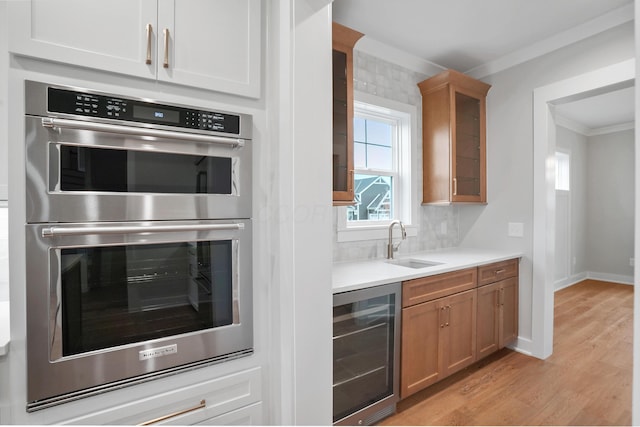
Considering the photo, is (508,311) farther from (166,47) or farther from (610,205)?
(610,205)

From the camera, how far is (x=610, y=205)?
529 centimetres

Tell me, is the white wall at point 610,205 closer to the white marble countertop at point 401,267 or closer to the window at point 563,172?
the window at point 563,172

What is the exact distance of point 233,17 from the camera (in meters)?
1.29

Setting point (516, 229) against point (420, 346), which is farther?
point (516, 229)

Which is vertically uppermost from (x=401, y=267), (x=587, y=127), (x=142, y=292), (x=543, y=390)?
(x=587, y=127)

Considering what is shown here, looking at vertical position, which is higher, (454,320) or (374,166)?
(374,166)

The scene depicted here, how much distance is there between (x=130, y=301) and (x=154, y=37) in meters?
0.97

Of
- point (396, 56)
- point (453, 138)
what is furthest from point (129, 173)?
point (453, 138)

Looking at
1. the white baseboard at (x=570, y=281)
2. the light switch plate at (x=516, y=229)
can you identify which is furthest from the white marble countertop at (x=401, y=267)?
the white baseboard at (x=570, y=281)

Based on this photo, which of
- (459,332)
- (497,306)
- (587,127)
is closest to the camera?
(459,332)

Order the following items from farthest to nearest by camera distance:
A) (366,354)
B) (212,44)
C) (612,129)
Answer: (612,129) < (366,354) < (212,44)

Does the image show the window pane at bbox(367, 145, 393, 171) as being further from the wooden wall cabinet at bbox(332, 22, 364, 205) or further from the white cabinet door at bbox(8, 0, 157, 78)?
the white cabinet door at bbox(8, 0, 157, 78)

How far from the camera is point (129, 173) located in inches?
43.7

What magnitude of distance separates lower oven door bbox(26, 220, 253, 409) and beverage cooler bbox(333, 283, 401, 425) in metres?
0.65
